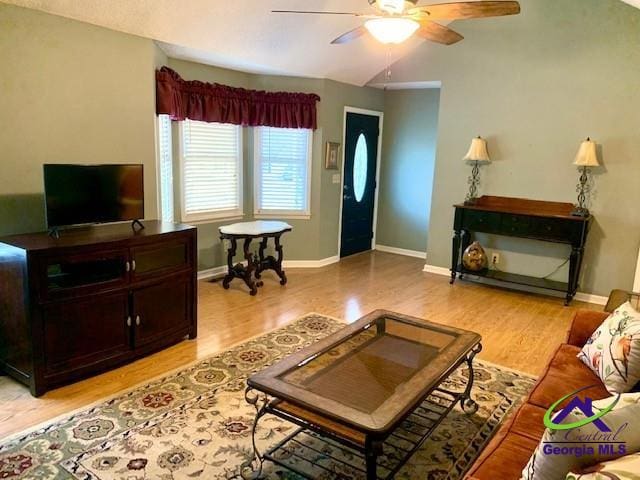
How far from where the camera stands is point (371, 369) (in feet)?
8.13

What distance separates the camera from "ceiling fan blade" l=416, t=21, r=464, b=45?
3051 millimetres

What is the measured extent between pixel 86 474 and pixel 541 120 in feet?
A: 16.9

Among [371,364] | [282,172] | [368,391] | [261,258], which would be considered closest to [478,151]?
[282,172]

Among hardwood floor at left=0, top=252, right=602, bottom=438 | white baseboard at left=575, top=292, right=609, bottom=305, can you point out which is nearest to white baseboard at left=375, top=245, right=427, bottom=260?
hardwood floor at left=0, top=252, right=602, bottom=438

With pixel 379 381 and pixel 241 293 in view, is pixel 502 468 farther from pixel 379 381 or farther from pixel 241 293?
pixel 241 293

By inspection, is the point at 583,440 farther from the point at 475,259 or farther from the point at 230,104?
the point at 230,104

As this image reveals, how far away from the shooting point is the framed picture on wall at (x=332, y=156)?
611cm

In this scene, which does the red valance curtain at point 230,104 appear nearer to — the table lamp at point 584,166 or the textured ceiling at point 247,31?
the textured ceiling at point 247,31

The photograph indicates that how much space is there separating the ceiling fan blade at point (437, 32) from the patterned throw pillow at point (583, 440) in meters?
2.45

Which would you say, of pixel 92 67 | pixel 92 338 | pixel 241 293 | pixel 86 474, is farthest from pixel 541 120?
pixel 86 474

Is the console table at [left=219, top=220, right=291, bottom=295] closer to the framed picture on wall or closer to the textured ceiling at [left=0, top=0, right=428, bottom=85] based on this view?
A: the framed picture on wall

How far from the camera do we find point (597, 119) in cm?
490

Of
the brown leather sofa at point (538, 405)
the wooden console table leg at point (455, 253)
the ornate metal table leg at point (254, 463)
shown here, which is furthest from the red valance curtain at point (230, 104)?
the brown leather sofa at point (538, 405)

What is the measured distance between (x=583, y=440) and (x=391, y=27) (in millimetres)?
2371
